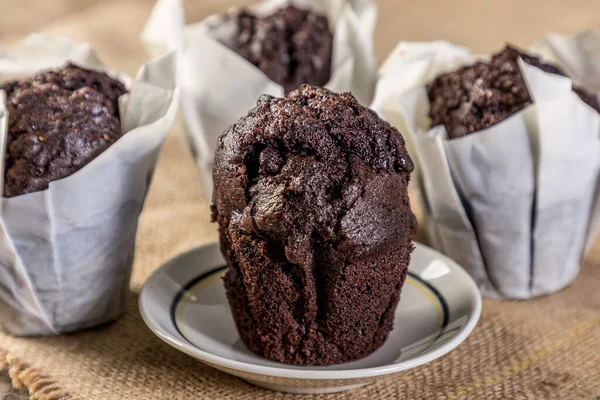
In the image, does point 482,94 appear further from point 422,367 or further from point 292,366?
point 292,366

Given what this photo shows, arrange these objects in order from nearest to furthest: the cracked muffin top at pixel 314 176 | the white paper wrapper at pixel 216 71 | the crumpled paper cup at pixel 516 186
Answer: the cracked muffin top at pixel 314 176, the crumpled paper cup at pixel 516 186, the white paper wrapper at pixel 216 71

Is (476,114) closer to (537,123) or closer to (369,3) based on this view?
(537,123)

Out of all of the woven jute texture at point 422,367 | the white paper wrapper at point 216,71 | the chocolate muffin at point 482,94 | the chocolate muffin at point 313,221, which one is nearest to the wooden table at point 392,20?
the white paper wrapper at point 216,71

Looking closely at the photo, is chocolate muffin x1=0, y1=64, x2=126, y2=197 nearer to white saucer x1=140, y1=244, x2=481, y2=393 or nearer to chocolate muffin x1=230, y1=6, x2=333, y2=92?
white saucer x1=140, y1=244, x2=481, y2=393

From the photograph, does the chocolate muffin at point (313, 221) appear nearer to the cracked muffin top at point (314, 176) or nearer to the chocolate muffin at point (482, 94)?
the cracked muffin top at point (314, 176)

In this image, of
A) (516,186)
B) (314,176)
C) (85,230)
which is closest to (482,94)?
(516,186)

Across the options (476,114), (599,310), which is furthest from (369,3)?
(599,310)
